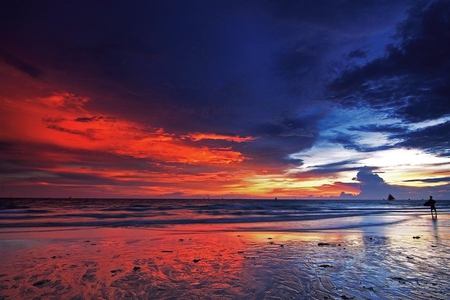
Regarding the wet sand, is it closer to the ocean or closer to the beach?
the beach

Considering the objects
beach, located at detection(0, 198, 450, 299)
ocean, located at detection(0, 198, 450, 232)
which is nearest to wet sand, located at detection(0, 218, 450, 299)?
beach, located at detection(0, 198, 450, 299)

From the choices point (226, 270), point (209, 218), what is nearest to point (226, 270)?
point (226, 270)

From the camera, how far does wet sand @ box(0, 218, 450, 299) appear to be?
299 inches

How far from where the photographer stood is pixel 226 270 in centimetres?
989

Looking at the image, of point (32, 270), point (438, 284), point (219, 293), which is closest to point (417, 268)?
point (438, 284)

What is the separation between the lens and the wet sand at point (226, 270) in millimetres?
7594

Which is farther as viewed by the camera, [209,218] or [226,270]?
[209,218]

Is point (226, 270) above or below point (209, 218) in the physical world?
below

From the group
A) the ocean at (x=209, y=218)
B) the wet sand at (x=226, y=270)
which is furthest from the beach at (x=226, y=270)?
the ocean at (x=209, y=218)

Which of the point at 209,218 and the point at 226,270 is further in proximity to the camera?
the point at 209,218

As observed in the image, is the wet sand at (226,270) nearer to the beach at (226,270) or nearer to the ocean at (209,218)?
the beach at (226,270)

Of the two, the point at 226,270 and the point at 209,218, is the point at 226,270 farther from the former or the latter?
the point at 209,218

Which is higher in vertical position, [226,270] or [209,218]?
[209,218]

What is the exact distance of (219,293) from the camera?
7.57 meters
